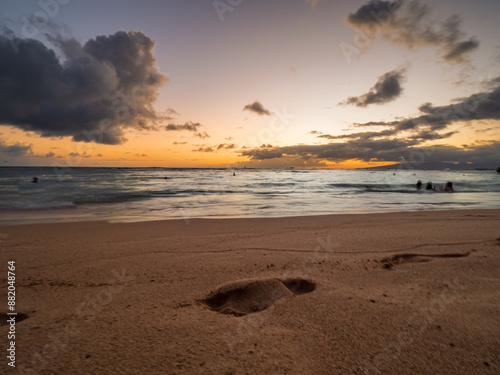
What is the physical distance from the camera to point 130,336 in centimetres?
204

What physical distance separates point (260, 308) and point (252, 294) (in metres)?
0.32

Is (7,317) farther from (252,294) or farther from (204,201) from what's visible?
(204,201)

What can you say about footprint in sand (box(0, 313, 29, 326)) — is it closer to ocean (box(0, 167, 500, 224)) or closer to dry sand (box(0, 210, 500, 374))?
dry sand (box(0, 210, 500, 374))

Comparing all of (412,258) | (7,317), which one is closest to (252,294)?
(7,317)

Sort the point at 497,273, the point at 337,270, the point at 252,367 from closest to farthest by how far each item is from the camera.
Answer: the point at 252,367 < the point at 497,273 < the point at 337,270

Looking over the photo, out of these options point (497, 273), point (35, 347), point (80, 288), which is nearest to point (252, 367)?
point (35, 347)

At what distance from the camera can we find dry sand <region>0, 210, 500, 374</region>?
177 cm

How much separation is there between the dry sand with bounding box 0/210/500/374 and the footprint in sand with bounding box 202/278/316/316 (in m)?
0.01

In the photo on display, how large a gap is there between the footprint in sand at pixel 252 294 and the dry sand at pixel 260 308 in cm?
1

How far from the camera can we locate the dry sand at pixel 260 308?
5.81 feet

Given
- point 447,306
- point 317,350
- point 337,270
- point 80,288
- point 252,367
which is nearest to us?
point 252,367

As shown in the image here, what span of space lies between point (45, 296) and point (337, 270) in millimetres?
3785

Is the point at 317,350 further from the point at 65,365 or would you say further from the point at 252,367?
the point at 65,365

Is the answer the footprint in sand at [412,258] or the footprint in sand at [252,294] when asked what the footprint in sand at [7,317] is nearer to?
the footprint in sand at [252,294]
